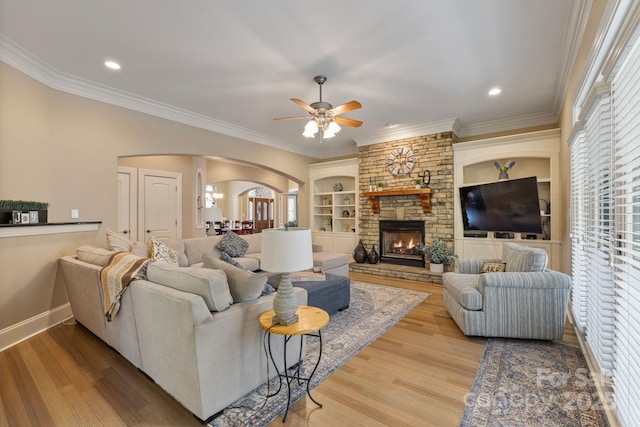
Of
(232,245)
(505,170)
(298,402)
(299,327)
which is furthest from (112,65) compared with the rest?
(505,170)

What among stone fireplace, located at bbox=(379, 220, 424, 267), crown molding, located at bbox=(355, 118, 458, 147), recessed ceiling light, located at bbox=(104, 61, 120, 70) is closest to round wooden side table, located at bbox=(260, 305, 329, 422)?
recessed ceiling light, located at bbox=(104, 61, 120, 70)

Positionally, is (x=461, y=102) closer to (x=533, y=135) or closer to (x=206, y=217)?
(x=533, y=135)

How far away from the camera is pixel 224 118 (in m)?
4.99

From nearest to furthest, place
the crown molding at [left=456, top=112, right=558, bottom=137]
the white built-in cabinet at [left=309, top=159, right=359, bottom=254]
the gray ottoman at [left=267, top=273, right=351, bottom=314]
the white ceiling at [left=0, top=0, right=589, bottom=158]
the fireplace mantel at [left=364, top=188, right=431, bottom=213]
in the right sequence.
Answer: the white ceiling at [left=0, top=0, right=589, bottom=158] → the gray ottoman at [left=267, top=273, right=351, bottom=314] → the crown molding at [left=456, top=112, right=558, bottom=137] → the fireplace mantel at [left=364, top=188, right=431, bottom=213] → the white built-in cabinet at [left=309, top=159, right=359, bottom=254]

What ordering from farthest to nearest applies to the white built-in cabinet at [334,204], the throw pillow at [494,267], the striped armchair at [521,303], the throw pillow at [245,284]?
the white built-in cabinet at [334,204], the throw pillow at [494,267], the striped armchair at [521,303], the throw pillow at [245,284]

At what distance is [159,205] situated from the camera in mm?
5965

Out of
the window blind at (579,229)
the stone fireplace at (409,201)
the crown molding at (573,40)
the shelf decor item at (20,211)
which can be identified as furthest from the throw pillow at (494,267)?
the shelf decor item at (20,211)

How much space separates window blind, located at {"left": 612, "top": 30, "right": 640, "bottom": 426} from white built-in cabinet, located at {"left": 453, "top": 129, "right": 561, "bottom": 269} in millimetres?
3348

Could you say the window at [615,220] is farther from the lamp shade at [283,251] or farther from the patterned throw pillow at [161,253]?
the patterned throw pillow at [161,253]

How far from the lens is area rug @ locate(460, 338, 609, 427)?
1.71m

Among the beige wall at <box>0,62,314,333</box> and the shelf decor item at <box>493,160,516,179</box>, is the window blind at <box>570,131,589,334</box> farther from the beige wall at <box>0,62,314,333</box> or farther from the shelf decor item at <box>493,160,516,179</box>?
the beige wall at <box>0,62,314,333</box>

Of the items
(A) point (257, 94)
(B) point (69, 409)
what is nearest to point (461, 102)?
(A) point (257, 94)

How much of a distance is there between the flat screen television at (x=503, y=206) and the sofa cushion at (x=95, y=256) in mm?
4841

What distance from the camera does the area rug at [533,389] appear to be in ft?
5.59
